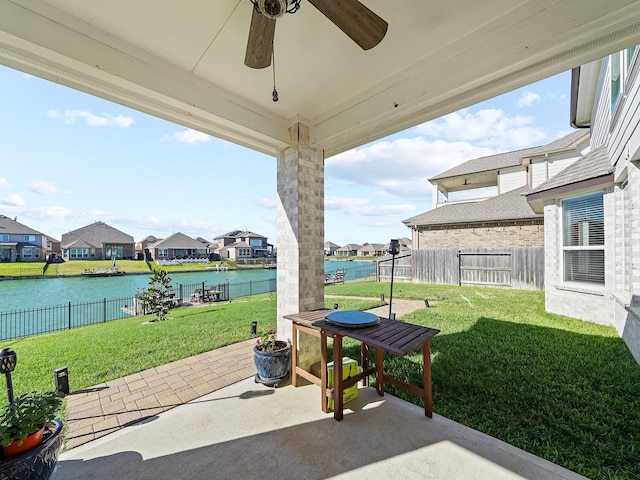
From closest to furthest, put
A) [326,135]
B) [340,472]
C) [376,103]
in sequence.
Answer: [340,472] → [376,103] → [326,135]

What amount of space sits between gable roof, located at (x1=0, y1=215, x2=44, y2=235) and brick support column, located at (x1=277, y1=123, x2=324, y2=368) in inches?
915

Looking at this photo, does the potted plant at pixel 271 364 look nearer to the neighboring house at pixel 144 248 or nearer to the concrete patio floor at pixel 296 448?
the concrete patio floor at pixel 296 448

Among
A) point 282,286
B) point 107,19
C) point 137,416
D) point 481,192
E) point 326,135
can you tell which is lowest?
point 137,416

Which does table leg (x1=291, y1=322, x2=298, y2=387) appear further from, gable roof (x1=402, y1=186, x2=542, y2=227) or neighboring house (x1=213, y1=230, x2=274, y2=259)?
neighboring house (x1=213, y1=230, x2=274, y2=259)

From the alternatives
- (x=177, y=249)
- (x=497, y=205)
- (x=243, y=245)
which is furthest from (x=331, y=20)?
(x=243, y=245)

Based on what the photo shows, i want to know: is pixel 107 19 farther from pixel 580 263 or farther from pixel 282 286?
pixel 580 263

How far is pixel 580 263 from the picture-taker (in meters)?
5.55

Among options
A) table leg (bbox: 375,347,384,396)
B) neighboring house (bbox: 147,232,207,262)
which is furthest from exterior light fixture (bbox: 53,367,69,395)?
neighboring house (bbox: 147,232,207,262)

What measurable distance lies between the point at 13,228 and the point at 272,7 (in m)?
27.8

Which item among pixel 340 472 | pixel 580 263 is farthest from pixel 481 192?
pixel 340 472

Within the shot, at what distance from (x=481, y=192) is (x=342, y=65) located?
17.0 meters

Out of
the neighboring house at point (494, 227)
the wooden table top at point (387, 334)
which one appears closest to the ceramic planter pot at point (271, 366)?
the wooden table top at point (387, 334)

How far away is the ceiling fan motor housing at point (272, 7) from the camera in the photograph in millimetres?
1477

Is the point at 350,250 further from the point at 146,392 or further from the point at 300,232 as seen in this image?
the point at 146,392
